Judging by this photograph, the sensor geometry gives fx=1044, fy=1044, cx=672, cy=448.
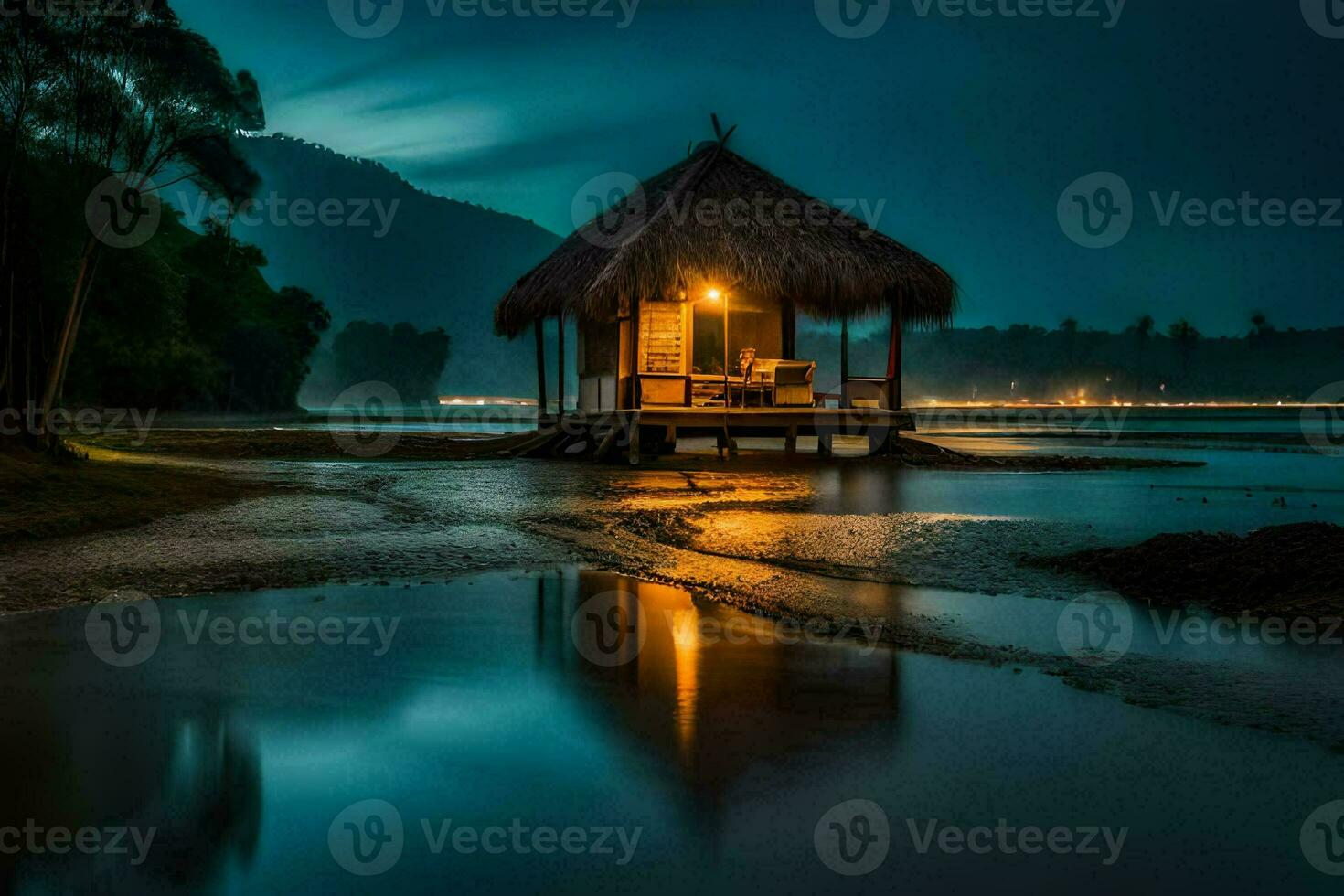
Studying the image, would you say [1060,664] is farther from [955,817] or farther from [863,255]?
[863,255]

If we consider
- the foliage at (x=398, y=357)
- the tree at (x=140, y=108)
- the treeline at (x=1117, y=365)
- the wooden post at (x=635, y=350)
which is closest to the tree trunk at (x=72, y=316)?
the tree at (x=140, y=108)

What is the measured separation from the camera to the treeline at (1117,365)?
461 feet

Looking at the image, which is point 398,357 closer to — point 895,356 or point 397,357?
point 397,357

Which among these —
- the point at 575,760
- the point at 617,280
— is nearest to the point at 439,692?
the point at 575,760

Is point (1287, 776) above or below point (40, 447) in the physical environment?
below

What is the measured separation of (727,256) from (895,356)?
15.8 feet

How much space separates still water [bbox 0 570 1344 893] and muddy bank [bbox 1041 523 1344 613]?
5.75ft

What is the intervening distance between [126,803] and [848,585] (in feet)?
15.3

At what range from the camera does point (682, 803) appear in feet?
9.82

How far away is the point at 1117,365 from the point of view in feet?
487

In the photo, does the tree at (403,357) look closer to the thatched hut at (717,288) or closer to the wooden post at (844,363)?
the thatched hut at (717,288)

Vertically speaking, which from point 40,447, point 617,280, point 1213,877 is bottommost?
point 1213,877

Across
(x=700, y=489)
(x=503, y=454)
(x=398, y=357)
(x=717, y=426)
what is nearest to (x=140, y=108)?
(x=503, y=454)

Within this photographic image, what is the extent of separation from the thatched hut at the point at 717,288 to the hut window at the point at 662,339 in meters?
0.02
